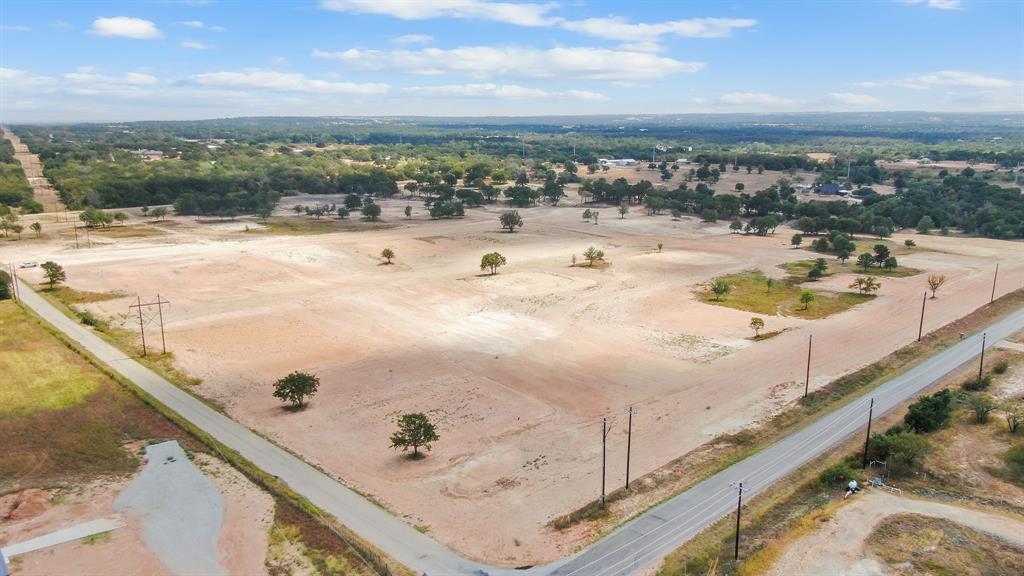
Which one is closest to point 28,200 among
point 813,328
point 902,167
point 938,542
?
point 813,328

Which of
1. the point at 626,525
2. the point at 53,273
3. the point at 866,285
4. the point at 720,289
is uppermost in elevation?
the point at 53,273

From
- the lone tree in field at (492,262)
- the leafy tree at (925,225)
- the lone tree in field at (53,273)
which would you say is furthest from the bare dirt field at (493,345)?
the leafy tree at (925,225)

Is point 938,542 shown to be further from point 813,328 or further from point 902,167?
point 902,167

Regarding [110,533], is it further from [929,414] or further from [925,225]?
[925,225]

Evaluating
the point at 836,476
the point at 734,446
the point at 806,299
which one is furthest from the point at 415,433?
the point at 806,299

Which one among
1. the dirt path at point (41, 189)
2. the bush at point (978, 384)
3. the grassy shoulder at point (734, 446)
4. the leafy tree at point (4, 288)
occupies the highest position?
the dirt path at point (41, 189)

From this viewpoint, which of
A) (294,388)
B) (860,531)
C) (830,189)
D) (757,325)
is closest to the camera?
(860,531)

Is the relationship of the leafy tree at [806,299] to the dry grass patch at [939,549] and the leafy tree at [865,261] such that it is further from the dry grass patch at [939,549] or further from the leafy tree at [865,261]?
the dry grass patch at [939,549]
